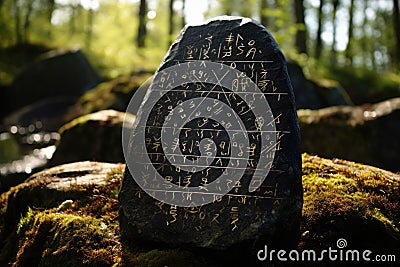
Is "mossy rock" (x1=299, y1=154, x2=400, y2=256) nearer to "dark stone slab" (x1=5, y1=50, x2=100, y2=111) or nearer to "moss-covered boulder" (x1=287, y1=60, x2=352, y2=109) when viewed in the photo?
"moss-covered boulder" (x1=287, y1=60, x2=352, y2=109)

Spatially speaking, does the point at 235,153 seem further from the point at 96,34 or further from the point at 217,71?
the point at 96,34

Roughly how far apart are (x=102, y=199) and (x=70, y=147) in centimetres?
360

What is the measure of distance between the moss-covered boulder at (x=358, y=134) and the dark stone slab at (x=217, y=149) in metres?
5.50

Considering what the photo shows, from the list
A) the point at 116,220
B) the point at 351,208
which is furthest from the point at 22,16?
the point at 351,208

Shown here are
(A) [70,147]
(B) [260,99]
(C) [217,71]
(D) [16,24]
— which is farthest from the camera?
(D) [16,24]

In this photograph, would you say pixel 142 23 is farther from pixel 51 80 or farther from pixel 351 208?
pixel 351 208

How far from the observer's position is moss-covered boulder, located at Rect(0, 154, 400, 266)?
427 cm

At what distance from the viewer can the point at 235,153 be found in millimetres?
4355

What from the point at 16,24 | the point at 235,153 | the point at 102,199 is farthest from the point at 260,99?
the point at 16,24

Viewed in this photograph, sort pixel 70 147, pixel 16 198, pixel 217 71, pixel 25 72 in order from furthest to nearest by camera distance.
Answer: pixel 25 72 < pixel 70 147 < pixel 16 198 < pixel 217 71

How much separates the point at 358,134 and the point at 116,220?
6428mm

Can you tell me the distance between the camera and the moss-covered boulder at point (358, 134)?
9594mm

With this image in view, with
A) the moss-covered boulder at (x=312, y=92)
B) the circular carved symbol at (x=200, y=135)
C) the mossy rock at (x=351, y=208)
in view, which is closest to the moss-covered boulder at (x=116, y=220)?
the mossy rock at (x=351, y=208)

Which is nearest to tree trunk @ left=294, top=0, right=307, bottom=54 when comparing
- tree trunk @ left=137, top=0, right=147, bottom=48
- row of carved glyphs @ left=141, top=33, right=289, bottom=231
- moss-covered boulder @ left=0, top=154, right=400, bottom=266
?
tree trunk @ left=137, top=0, right=147, bottom=48
